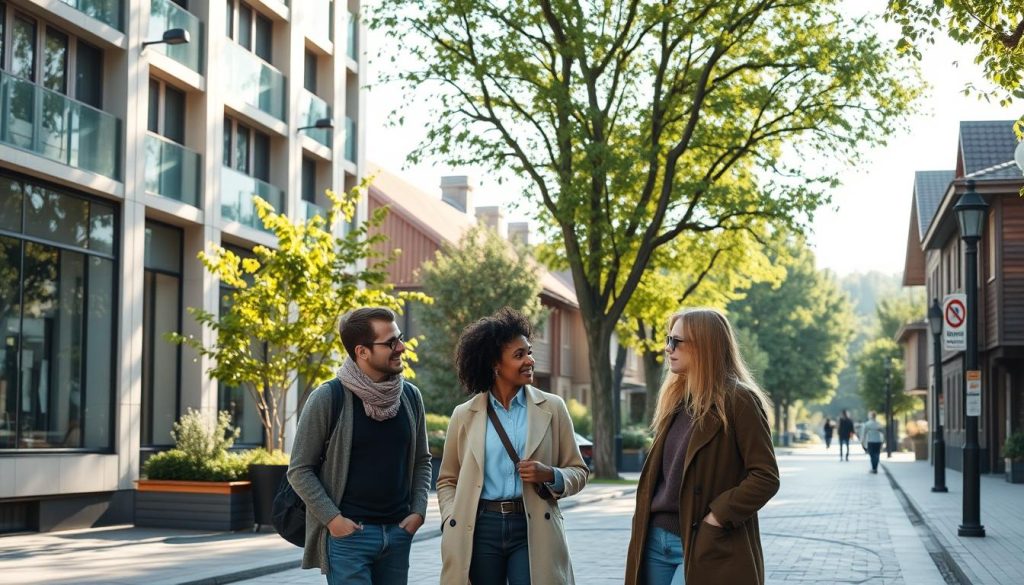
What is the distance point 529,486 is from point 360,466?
71 cm

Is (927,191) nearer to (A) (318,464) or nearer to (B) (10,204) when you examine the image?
(B) (10,204)

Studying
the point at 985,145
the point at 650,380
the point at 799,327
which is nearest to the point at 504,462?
the point at 985,145

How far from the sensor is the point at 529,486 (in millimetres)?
5590

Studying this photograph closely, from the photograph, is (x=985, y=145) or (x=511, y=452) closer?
(x=511, y=452)

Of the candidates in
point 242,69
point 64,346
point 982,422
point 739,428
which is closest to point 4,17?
point 64,346

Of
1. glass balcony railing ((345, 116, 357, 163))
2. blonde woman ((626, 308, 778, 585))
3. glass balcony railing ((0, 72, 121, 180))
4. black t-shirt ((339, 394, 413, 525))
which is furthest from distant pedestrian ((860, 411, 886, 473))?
blonde woman ((626, 308, 778, 585))

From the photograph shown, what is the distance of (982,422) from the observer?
36.0 meters

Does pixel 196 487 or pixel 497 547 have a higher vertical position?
pixel 497 547

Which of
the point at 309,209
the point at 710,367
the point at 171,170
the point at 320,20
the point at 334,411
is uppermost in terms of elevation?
the point at 320,20

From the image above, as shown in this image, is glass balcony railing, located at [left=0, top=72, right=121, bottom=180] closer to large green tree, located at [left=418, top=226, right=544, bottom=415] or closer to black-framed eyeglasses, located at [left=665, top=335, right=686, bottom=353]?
black-framed eyeglasses, located at [left=665, top=335, right=686, bottom=353]

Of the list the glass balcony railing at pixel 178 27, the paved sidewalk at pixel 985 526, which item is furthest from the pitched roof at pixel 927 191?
the glass balcony railing at pixel 178 27

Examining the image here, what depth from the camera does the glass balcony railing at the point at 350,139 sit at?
104 feet

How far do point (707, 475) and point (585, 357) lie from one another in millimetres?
56599

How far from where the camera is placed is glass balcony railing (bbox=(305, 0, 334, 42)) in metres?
29.1
